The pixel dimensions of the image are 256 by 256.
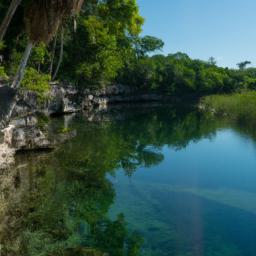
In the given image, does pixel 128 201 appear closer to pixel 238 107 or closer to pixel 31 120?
pixel 31 120

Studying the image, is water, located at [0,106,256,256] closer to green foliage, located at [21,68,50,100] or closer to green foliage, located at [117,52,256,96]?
green foliage, located at [21,68,50,100]

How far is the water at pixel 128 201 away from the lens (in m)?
12.4

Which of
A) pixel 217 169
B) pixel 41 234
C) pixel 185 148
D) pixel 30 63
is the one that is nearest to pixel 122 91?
pixel 30 63

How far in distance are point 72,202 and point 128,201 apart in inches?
103

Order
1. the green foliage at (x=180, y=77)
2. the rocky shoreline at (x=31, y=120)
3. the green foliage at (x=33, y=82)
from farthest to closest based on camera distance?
1. the green foliage at (x=180, y=77)
2. the green foliage at (x=33, y=82)
3. the rocky shoreline at (x=31, y=120)

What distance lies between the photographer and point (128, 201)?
17.4 m

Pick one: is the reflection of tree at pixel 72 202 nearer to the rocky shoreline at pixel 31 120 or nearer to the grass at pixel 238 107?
the rocky shoreline at pixel 31 120

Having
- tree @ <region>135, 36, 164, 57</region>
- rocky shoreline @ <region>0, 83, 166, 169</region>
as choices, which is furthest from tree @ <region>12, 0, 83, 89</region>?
tree @ <region>135, 36, 164, 57</region>

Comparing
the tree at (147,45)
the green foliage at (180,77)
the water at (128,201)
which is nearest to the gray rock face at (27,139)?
the water at (128,201)

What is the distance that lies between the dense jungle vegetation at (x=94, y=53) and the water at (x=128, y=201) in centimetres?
508

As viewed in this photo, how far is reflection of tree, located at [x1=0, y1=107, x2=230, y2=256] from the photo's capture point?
1171 cm

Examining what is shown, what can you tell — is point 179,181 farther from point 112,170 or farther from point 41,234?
point 41,234

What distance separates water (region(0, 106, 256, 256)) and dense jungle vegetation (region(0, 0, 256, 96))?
5.08m

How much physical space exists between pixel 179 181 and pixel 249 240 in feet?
26.6
